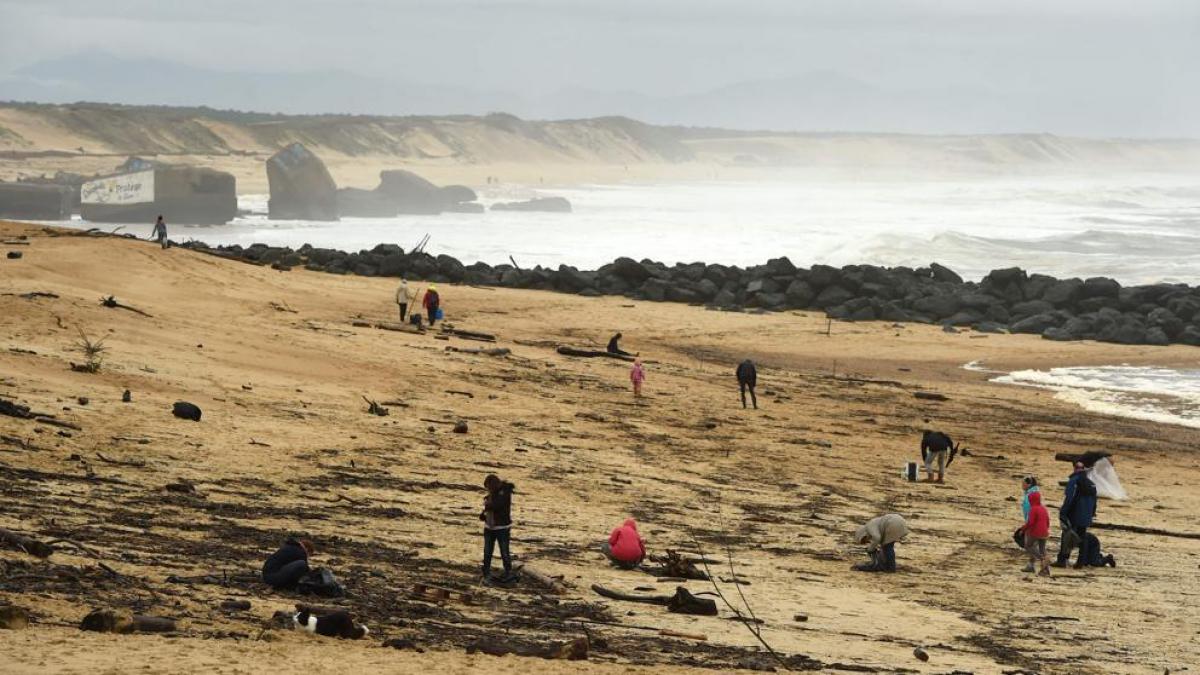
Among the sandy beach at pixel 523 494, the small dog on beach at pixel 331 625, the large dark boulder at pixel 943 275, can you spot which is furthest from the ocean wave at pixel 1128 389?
the small dog on beach at pixel 331 625

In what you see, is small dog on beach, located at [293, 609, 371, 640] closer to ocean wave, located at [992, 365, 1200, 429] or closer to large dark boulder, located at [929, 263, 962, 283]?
ocean wave, located at [992, 365, 1200, 429]

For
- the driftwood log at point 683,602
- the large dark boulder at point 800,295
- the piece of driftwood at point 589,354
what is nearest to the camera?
the driftwood log at point 683,602

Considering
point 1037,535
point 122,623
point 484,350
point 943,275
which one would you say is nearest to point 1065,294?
point 943,275

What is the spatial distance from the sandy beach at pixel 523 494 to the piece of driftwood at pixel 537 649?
0.11m

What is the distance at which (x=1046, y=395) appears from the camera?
27.5 metres

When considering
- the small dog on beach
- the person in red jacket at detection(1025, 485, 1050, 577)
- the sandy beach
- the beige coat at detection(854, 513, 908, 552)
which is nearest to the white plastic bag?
the sandy beach

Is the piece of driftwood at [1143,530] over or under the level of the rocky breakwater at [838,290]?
under

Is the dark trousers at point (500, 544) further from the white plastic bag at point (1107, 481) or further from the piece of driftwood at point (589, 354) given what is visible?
the piece of driftwood at point (589, 354)

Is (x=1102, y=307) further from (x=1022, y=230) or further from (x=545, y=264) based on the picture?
(x=1022, y=230)

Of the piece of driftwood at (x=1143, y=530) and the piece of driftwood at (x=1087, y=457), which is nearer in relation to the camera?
the piece of driftwood at (x=1143, y=530)

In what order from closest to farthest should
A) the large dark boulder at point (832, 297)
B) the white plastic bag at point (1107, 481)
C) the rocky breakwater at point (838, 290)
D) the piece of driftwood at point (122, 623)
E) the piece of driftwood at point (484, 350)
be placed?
the piece of driftwood at point (122, 623) → the white plastic bag at point (1107, 481) → the piece of driftwood at point (484, 350) → the rocky breakwater at point (838, 290) → the large dark boulder at point (832, 297)

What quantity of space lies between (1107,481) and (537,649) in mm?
10611

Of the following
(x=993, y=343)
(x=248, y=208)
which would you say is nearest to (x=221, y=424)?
(x=993, y=343)

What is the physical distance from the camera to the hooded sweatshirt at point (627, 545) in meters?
12.3
